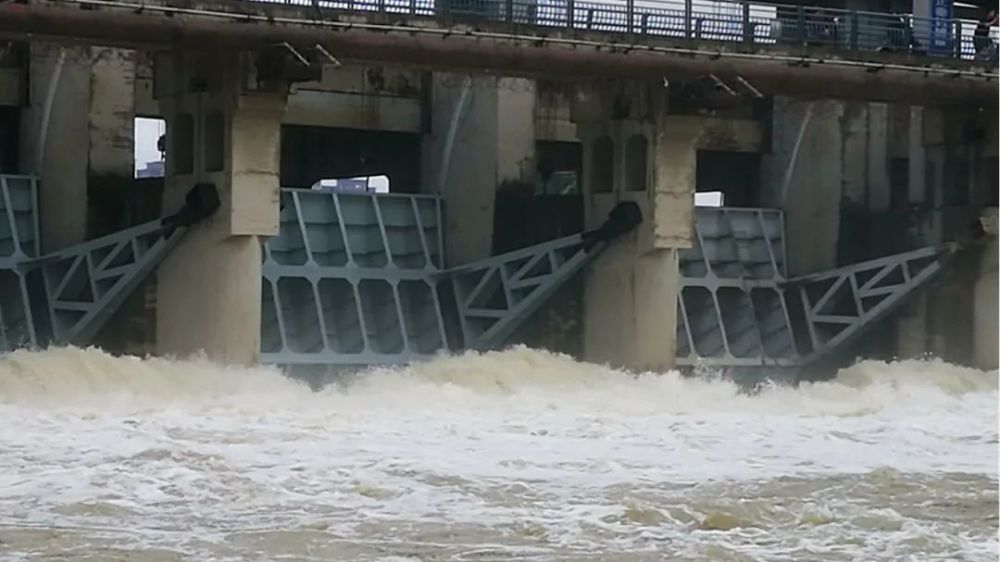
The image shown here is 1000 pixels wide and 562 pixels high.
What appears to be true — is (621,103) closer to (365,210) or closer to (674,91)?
(674,91)

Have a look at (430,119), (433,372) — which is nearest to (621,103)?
(430,119)

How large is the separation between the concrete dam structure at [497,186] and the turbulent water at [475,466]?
1910mm

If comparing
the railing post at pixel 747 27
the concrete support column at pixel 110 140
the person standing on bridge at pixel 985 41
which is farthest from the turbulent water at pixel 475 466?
the person standing on bridge at pixel 985 41

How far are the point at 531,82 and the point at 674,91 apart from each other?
10.3 feet

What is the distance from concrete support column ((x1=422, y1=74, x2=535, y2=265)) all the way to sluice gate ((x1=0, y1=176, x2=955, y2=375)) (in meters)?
0.39

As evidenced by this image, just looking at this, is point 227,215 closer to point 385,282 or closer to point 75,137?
point 75,137

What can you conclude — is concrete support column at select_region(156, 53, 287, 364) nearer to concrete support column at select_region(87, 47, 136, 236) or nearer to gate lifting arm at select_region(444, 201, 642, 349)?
concrete support column at select_region(87, 47, 136, 236)

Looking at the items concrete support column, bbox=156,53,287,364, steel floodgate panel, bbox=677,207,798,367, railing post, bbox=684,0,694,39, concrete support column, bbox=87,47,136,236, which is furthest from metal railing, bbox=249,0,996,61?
steel floodgate panel, bbox=677,207,798,367

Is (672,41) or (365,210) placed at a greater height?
(672,41)

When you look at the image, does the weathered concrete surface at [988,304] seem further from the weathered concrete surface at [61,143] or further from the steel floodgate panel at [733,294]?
the weathered concrete surface at [61,143]

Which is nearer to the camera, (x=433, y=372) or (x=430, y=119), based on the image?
(x=433, y=372)

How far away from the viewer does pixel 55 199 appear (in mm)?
29047

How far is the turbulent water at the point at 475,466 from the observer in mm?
15320

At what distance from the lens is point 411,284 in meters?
31.8
